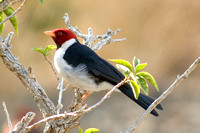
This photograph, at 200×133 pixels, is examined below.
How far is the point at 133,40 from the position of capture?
7.83m

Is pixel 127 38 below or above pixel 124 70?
above

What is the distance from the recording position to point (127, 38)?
7.76 meters

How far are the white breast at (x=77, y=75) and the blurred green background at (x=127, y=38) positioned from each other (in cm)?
357

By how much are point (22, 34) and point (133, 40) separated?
86.6 inches

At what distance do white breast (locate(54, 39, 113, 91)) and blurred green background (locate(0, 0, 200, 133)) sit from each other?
3566mm

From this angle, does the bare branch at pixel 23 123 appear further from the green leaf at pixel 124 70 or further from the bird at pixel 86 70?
the bird at pixel 86 70

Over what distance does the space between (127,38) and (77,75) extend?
4.36 m

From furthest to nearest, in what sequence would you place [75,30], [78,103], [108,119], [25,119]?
[108,119] < [75,30] < [78,103] < [25,119]

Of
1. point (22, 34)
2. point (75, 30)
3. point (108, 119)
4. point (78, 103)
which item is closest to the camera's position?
point (78, 103)

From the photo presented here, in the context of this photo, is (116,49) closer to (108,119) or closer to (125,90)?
(108,119)

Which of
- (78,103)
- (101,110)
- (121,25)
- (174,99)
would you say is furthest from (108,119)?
(78,103)

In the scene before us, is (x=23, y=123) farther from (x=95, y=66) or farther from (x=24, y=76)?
(x=95, y=66)

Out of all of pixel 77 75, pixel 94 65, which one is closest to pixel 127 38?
pixel 94 65

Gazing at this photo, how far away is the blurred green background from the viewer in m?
7.39
